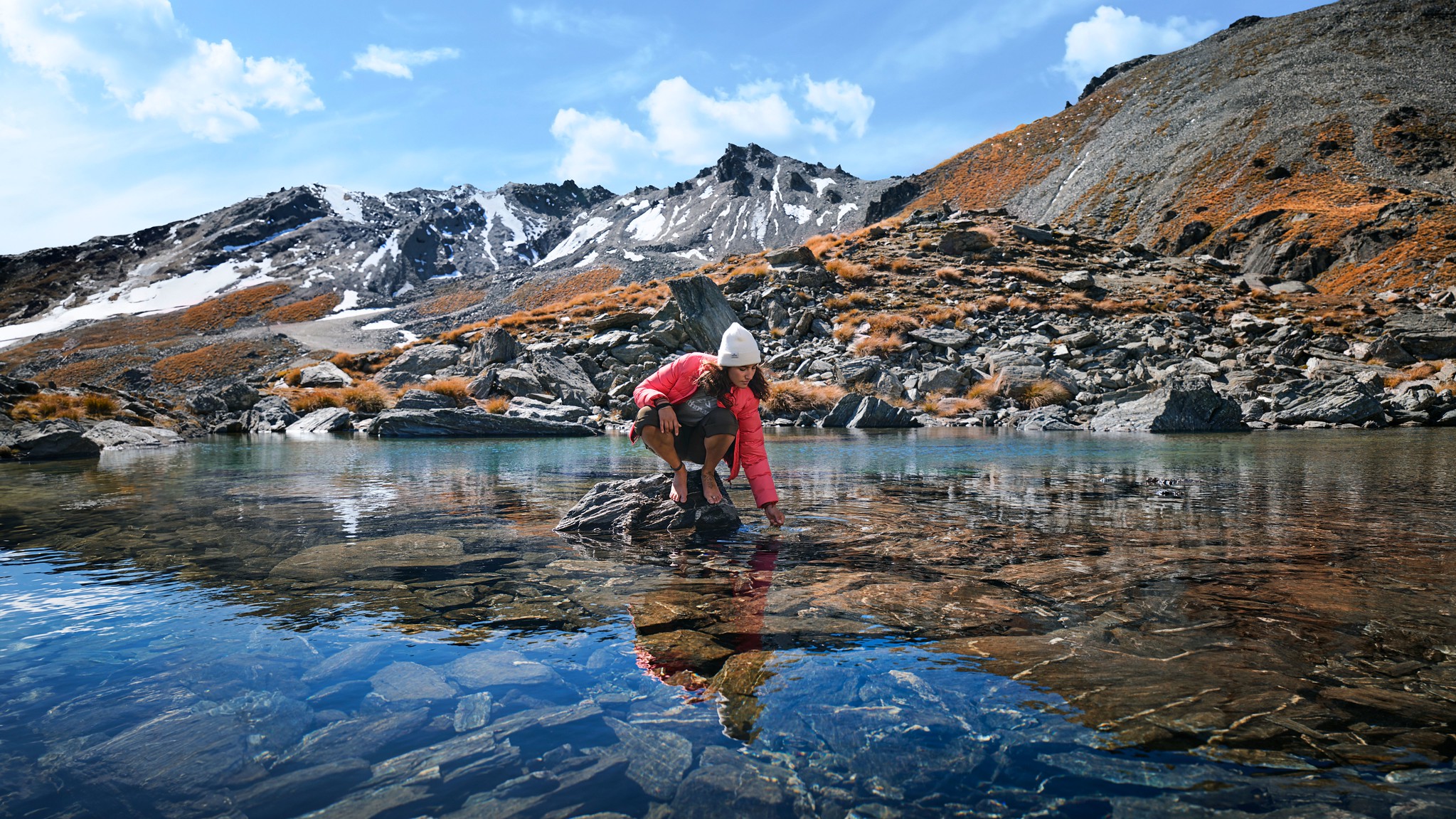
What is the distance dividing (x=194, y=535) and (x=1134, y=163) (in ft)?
284

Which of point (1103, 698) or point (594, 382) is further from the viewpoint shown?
point (594, 382)

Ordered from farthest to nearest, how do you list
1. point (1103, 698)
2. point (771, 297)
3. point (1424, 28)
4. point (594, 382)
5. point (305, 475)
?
point (1424, 28) → point (771, 297) → point (594, 382) → point (305, 475) → point (1103, 698)

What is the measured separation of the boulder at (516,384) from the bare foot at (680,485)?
23632mm

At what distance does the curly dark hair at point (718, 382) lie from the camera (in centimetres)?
577

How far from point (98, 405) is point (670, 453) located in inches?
1096

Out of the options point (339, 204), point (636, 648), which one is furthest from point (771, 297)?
point (339, 204)

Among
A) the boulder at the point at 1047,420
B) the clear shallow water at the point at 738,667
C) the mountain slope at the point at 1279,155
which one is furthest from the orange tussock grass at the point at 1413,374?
the clear shallow water at the point at 738,667

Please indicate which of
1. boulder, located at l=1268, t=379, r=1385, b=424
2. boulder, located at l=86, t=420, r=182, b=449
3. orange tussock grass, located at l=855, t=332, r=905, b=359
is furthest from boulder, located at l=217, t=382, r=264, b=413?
boulder, located at l=1268, t=379, r=1385, b=424

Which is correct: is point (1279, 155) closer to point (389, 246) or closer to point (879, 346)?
point (879, 346)

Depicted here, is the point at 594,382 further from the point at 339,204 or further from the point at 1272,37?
the point at 339,204

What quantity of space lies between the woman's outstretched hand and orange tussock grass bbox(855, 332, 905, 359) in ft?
89.3

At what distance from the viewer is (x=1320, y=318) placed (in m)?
34.5

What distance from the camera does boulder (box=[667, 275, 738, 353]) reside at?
32656mm

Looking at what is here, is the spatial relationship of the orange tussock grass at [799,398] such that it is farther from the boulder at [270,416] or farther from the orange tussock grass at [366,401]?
the boulder at [270,416]
